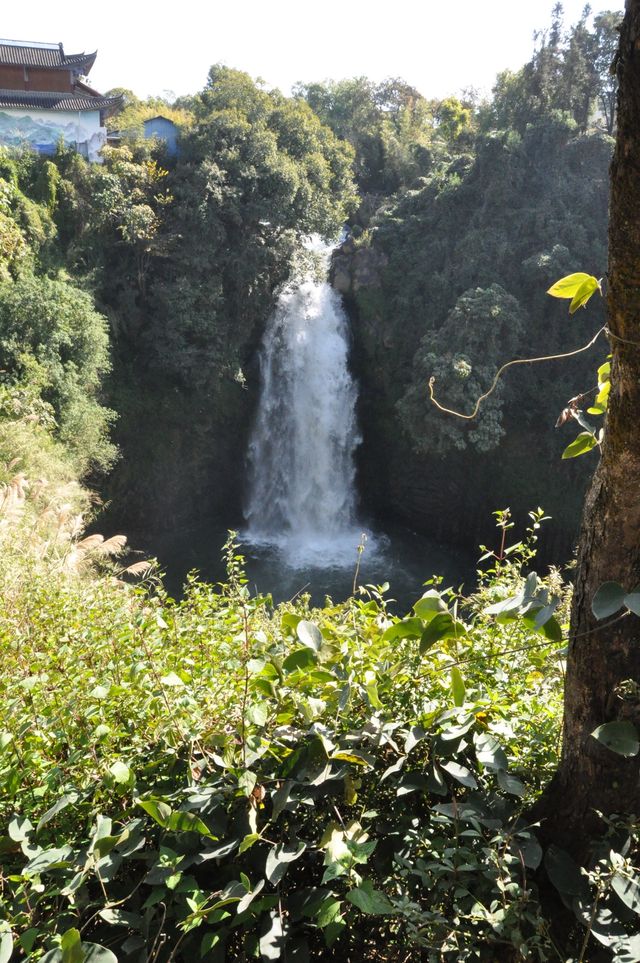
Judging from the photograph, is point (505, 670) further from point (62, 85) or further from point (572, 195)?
point (62, 85)

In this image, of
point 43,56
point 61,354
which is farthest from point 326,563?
point 43,56

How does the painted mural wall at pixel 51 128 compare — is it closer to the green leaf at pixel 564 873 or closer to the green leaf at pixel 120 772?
the green leaf at pixel 120 772

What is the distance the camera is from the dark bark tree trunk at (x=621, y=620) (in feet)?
4.04

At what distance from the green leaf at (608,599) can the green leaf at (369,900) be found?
642mm

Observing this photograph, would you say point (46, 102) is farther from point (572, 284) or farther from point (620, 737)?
point (620, 737)

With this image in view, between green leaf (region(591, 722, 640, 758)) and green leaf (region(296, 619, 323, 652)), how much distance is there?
1.86ft

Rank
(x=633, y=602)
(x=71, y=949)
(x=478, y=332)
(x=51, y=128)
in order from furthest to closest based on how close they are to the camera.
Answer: (x=51, y=128)
(x=478, y=332)
(x=633, y=602)
(x=71, y=949)

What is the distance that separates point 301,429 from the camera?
56.6ft

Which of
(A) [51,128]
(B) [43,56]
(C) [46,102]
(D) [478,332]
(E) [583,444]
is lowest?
(E) [583,444]

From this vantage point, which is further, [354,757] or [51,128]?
[51,128]

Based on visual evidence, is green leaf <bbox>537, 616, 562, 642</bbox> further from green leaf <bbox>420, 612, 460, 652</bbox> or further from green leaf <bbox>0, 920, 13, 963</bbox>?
green leaf <bbox>0, 920, 13, 963</bbox>

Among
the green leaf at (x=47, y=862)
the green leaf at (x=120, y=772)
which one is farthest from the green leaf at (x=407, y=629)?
the green leaf at (x=47, y=862)

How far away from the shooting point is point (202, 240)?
1538 centimetres

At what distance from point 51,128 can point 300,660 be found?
19.8 meters
